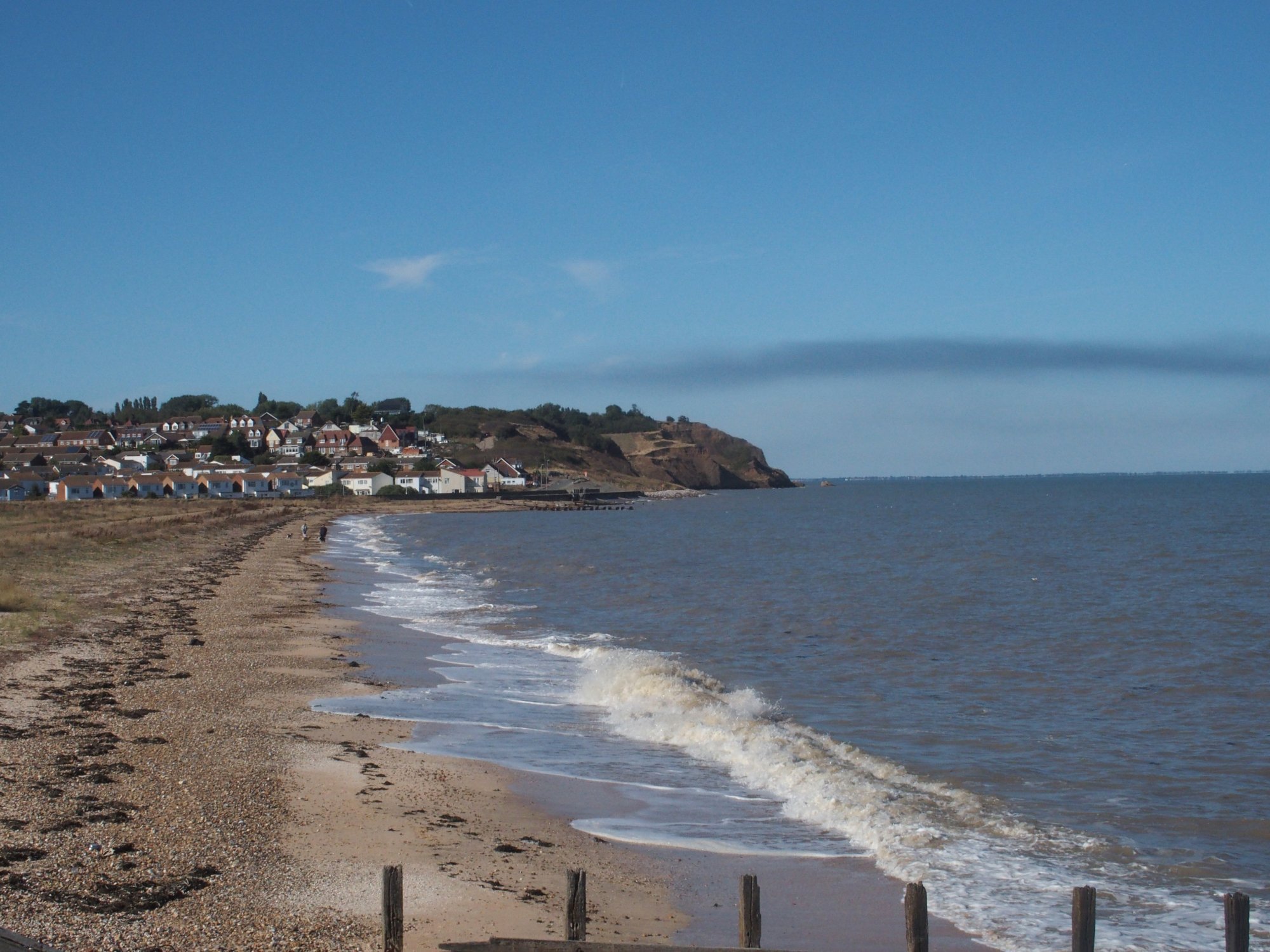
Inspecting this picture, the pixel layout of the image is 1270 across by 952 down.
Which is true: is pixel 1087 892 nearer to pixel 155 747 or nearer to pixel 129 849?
pixel 129 849

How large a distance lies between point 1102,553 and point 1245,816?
45.9 meters

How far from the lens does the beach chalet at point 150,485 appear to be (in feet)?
393

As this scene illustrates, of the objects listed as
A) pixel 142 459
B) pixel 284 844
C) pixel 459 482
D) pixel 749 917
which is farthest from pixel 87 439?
pixel 749 917

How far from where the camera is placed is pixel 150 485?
121125mm

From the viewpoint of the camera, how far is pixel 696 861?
962cm

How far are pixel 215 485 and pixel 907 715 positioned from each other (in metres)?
126

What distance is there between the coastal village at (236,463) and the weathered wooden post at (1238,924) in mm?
116047

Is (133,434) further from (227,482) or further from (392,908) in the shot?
(392,908)

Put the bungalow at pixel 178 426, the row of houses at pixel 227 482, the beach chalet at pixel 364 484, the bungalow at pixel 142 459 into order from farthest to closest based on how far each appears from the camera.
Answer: the bungalow at pixel 178 426
the bungalow at pixel 142 459
the beach chalet at pixel 364 484
the row of houses at pixel 227 482

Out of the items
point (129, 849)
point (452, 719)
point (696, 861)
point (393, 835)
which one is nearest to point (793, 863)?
point (696, 861)

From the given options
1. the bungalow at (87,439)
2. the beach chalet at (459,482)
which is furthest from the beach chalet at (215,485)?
the bungalow at (87,439)

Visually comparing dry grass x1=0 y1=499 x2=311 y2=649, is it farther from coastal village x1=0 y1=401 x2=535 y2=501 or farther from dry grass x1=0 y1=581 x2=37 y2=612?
coastal village x1=0 y1=401 x2=535 y2=501

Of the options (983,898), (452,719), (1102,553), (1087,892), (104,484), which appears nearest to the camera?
(1087,892)

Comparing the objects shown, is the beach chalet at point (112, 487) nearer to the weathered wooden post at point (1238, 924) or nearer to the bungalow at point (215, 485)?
the bungalow at point (215, 485)
